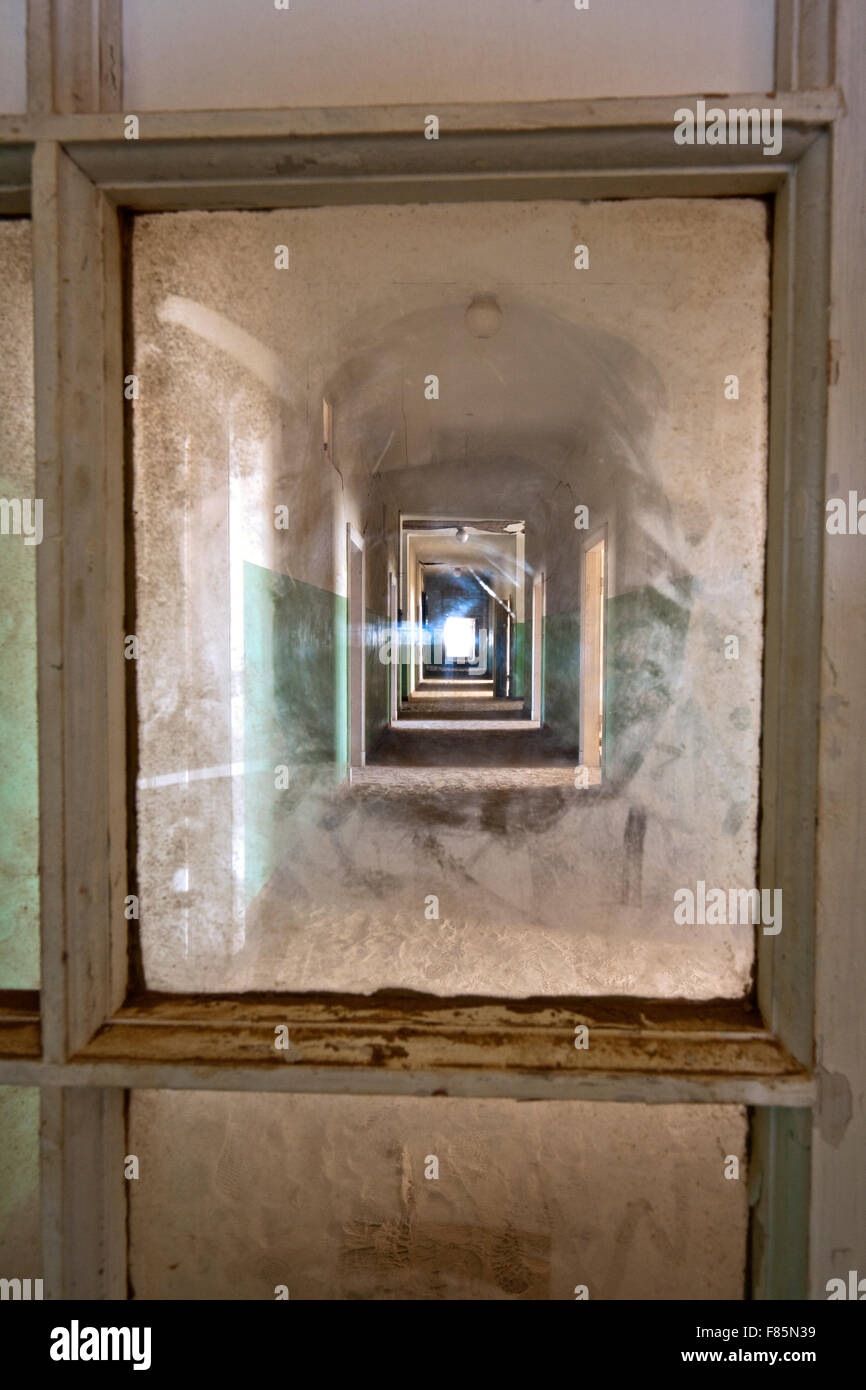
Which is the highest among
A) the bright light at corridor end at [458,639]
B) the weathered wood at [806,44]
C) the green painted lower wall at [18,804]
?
the weathered wood at [806,44]

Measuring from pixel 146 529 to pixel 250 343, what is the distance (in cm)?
58

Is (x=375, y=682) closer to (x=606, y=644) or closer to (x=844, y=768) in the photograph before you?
(x=606, y=644)

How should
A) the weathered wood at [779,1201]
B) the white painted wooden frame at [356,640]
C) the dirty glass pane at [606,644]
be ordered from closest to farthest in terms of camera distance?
the weathered wood at [779,1201]
the dirty glass pane at [606,644]
the white painted wooden frame at [356,640]

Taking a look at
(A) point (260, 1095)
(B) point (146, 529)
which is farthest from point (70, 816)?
(A) point (260, 1095)

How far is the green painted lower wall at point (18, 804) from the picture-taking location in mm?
1882

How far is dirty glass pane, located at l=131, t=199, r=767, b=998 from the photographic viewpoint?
1777 mm

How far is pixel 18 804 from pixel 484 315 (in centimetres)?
188

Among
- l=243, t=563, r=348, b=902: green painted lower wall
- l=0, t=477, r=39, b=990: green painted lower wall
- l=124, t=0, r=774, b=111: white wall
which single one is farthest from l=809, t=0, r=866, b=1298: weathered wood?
l=0, t=477, r=39, b=990: green painted lower wall

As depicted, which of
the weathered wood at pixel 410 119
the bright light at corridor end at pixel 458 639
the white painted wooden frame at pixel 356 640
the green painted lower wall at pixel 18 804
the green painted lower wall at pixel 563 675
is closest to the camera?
the weathered wood at pixel 410 119

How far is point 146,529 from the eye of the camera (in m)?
1.85

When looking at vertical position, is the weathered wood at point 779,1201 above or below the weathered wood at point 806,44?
below

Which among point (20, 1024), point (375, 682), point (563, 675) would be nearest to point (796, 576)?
point (20, 1024)

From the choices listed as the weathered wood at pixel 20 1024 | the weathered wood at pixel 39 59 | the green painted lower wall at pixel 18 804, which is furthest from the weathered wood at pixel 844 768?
the green painted lower wall at pixel 18 804

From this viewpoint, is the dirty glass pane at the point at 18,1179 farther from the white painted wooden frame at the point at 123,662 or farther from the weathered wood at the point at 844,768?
the weathered wood at the point at 844,768
